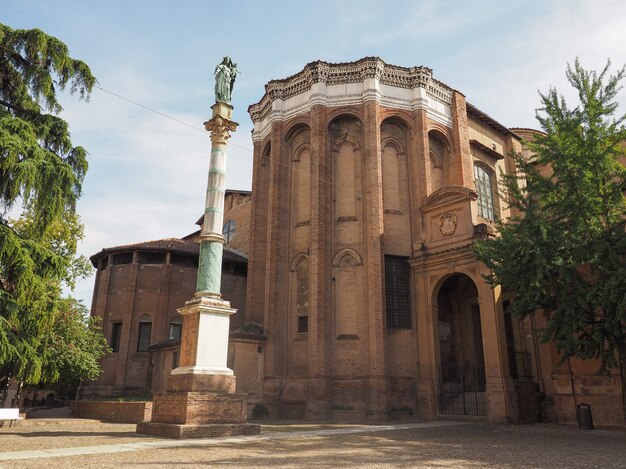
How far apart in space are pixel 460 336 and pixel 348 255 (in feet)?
21.0

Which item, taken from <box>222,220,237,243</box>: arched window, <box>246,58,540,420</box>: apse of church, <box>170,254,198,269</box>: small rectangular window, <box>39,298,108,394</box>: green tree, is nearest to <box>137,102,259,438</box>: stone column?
<box>39,298,108,394</box>: green tree

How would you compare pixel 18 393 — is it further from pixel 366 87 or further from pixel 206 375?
pixel 366 87

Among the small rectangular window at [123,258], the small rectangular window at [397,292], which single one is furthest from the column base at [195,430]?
the small rectangular window at [123,258]

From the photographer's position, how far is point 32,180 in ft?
42.3

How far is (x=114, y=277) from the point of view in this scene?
30578 mm

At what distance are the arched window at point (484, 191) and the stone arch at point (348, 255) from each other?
833cm

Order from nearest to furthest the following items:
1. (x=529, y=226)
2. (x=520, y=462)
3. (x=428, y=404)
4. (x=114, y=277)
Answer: (x=520, y=462) < (x=529, y=226) < (x=428, y=404) < (x=114, y=277)

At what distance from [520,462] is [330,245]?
49.4ft

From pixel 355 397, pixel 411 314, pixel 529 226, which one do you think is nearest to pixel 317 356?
pixel 355 397

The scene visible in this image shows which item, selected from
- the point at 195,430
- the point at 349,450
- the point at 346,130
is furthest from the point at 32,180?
the point at 346,130

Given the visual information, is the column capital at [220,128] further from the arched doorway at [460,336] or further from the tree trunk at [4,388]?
the arched doorway at [460,336]

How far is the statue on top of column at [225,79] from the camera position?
16.1 metres

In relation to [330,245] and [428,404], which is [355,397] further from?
[330,245]

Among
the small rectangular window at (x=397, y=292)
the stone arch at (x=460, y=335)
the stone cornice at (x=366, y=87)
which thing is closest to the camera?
the small rectangular window at (x=397, y=292)
